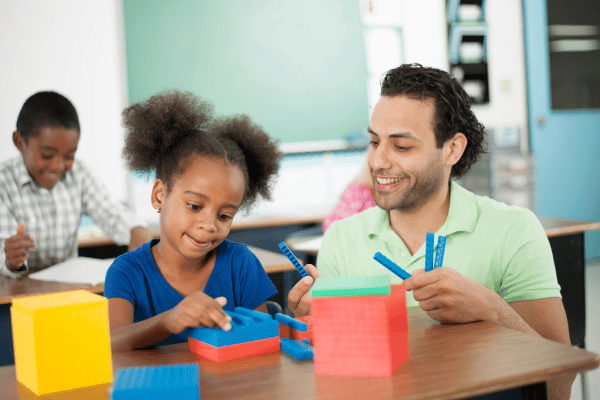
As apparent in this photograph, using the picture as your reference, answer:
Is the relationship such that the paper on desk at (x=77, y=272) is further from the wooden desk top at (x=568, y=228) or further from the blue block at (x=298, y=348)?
the wooden desk top at (x=568, y=228)

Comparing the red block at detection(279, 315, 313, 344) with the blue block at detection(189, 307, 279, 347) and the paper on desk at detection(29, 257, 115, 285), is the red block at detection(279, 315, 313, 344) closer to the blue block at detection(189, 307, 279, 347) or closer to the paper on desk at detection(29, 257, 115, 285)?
the blue block at detection(189, 307, 279, 347)

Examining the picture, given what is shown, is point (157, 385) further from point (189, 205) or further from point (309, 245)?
point (309, 245)

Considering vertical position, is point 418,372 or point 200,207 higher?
point 200,207

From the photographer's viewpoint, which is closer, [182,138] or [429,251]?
[429,251]

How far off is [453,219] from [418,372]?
70 centimetres

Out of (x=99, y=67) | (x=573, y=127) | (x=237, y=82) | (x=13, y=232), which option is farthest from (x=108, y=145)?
(x=573, y=127)

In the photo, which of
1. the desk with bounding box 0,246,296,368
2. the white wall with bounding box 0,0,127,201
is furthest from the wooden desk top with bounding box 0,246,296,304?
the white wall with bounding box 0,0,127,201

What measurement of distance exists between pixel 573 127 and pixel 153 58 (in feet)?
12.9

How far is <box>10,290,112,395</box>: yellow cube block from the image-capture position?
829mm

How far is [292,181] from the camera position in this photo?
4.61 meters

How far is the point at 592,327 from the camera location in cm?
357

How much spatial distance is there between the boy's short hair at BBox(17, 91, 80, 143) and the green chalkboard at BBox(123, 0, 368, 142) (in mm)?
1651

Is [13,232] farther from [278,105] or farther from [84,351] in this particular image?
[278,105]

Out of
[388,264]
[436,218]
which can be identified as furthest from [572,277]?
[388,264]
